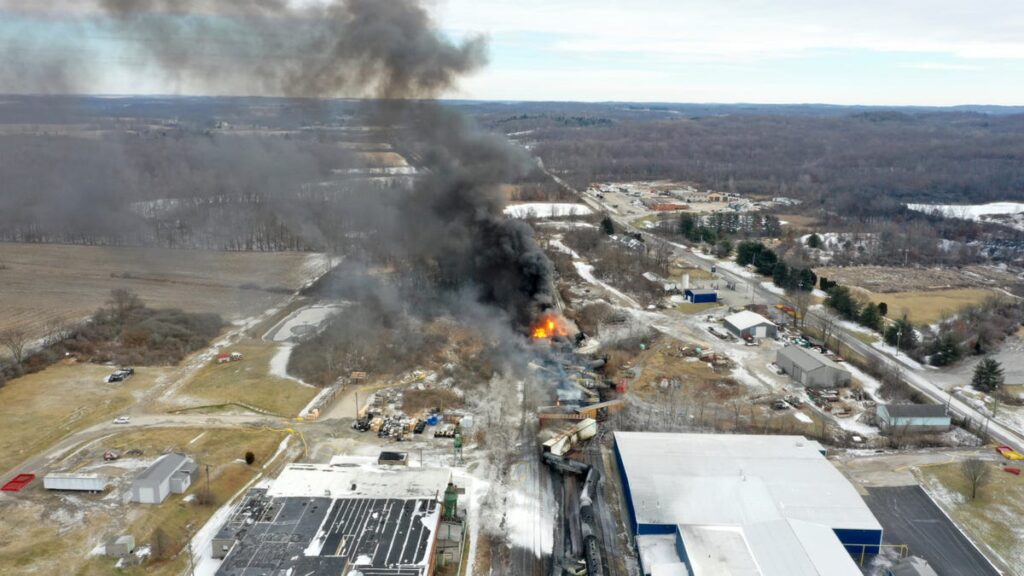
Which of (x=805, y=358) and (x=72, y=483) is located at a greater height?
(x=805, y=358)

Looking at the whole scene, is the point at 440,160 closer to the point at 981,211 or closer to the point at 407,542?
the point at 407,542

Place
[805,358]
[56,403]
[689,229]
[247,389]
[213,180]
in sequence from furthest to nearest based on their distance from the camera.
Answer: [689,229]
[213,180]
[805,358]
[247,389]
[56,403]

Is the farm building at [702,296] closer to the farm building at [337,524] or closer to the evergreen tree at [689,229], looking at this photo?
the evergreen tree at [689,229]

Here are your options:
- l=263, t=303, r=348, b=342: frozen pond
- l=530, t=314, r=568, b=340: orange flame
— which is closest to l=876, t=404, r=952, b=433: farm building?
l=530, t=314, r=568, b=340: orange flame

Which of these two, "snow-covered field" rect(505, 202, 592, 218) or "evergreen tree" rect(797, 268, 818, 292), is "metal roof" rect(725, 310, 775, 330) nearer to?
"evergreen tree" rect(797, 268, 818, 292)

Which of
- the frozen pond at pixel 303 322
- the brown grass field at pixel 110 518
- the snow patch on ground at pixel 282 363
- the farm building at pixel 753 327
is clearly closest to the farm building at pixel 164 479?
the brown grass field at pixel 110 518

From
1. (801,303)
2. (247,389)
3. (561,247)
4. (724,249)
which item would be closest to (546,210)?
(561,247)

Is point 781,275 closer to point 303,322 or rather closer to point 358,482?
point 303,322
